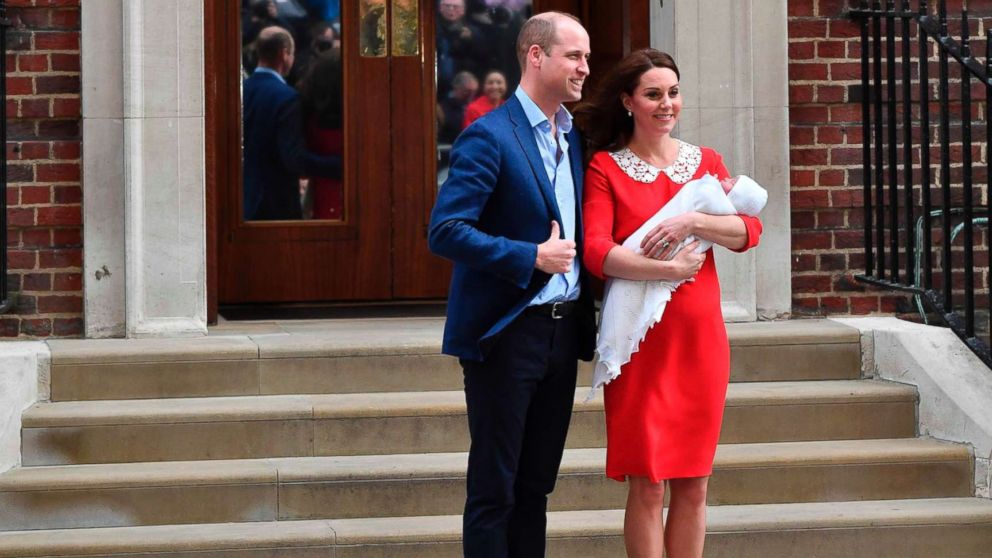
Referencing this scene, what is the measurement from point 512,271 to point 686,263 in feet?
1.75

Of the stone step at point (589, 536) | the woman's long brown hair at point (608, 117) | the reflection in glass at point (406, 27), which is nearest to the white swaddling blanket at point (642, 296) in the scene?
the woman's long brown hair at point (608, 117)

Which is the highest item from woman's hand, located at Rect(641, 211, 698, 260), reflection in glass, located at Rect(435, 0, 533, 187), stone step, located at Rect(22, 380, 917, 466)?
reflection in glass, located at Rect(435, 0, 533, 187)

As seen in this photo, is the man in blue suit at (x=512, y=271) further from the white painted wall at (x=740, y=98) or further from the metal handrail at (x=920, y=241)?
the metal handrail at (x=920, y=241)

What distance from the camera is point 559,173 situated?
4.06 meters

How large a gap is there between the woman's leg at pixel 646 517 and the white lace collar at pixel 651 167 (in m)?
0.80

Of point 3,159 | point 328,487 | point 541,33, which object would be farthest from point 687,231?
point 3,159

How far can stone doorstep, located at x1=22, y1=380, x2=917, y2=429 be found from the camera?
531 centimetres

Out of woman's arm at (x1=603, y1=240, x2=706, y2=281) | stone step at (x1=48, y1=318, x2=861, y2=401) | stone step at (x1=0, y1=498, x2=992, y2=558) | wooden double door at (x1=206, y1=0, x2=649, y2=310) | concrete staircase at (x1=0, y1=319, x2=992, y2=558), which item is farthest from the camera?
wooden double door at (x1=206, y1=0, x2=649, y2=310)

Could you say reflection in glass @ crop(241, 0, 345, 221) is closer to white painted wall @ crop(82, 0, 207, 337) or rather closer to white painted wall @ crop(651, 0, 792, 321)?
white painted wall @ crop(82, 0, 207, 337)

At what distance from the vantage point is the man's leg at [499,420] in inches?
154

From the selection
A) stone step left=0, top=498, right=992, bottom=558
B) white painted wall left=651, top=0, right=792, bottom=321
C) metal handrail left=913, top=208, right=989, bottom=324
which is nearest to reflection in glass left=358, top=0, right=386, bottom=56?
white painted wall left=651, top=0, right=792, bottom=321

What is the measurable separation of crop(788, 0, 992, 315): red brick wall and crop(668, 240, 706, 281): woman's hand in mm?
2425

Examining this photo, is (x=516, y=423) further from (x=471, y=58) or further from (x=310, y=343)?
(x=471, y=58)

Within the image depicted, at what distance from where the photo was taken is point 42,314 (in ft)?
20.0
